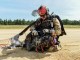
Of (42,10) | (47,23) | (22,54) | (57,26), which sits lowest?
(22,54)

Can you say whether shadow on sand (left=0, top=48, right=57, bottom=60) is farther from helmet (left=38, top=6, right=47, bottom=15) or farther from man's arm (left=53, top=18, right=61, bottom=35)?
helmet (left=38, top=6, right=47, bottom=15)

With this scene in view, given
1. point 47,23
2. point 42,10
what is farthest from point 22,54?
point 42,10

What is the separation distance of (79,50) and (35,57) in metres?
1.62

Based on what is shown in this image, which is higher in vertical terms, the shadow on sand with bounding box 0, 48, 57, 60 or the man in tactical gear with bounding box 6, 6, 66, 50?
the man in tactical gear with bounding box 6, 6, 66, 50

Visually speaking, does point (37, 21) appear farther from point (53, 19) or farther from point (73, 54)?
point (73, 54)

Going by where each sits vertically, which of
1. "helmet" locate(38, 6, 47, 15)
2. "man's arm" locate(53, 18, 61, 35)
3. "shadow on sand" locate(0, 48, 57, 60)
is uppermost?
"helmet" locate(38, 6, 47, 15)

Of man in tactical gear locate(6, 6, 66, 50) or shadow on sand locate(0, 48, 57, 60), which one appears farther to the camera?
man in tactical gear locate(6, 6, 66, 50)

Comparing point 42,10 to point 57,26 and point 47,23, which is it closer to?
point 47,23

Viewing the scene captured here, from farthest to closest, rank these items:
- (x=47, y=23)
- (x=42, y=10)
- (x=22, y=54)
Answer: (x=47, y=23)
(x=42, y=10)
(x=22, y=54)

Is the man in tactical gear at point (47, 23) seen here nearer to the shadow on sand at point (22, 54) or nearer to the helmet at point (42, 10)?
the helmet at point (42, 10)

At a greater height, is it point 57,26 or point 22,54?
point 57,26

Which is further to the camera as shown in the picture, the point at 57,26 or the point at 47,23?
the point at 47,23

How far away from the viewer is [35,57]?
515 inches

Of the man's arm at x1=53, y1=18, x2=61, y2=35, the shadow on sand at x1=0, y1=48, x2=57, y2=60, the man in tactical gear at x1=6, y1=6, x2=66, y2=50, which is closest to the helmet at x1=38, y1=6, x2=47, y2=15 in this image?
the man in tactical gear at x1=6, y1=6, x2=66, y2=50
